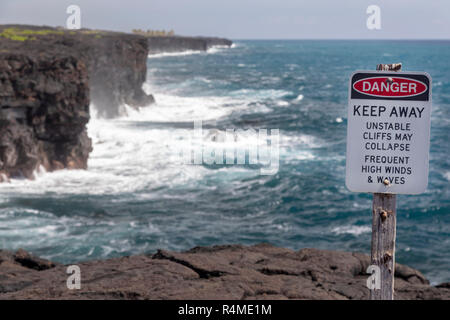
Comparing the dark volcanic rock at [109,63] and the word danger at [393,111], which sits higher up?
the dark volcanic rock at [109,63]

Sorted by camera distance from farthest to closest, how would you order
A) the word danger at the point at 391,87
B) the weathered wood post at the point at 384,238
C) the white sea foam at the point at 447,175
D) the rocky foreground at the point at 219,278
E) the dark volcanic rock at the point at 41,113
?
the white sea foam at the point at 447,175, the dark volcanic rock at the point at 41,113, the rocky foreground at the point at 219,278, the weathered wood post at the point at 384,238, the word danger at the point at 391,87

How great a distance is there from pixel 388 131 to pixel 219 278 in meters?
6.08

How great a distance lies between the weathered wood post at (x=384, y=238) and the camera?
4688 mm

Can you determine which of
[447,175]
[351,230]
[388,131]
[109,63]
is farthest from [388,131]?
[109,63]

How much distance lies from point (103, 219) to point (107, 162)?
460 inches

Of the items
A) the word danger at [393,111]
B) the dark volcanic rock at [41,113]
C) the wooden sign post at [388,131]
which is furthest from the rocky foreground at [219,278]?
the dark volcanic rock at [41,113]

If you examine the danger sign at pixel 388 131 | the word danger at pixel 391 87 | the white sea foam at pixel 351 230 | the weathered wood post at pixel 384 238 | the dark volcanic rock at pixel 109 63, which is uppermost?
the dark volcanic rock at pixel 109 63

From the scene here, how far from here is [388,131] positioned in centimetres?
455

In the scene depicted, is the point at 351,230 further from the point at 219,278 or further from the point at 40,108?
the point at 40,108

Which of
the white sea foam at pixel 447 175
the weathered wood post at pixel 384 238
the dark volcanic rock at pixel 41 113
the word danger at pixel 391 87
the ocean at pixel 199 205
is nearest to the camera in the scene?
the word danger at pixel 391 87

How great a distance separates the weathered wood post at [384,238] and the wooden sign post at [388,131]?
56 mm

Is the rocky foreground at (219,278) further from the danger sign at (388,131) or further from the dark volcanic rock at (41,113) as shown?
the dark volcanic rock at (41,113)

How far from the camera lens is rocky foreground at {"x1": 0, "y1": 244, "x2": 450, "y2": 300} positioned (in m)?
9.14
